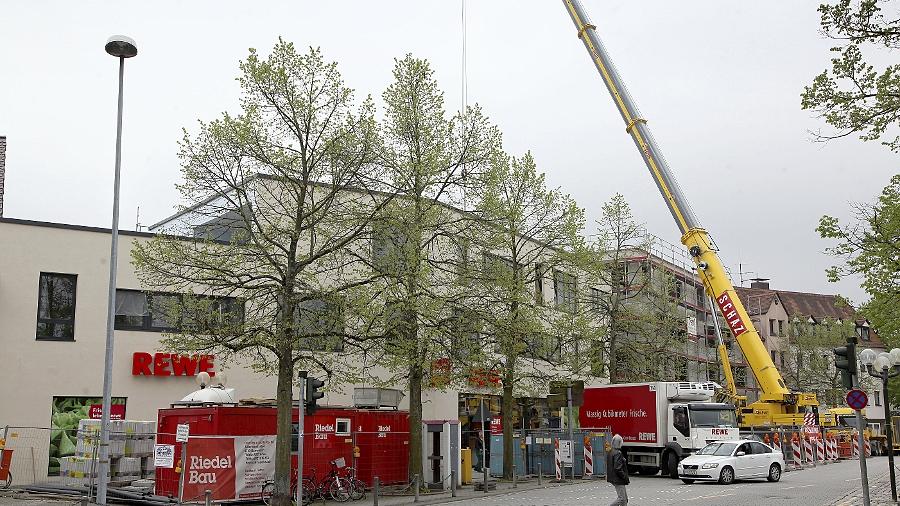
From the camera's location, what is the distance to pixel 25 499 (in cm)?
2350

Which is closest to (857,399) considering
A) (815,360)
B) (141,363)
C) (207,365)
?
(207,365)

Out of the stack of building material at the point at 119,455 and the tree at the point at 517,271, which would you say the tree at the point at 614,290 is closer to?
the tree at the point at 517,271

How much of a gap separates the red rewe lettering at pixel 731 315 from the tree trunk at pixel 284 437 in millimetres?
19754

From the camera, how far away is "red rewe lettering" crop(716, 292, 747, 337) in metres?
35.3

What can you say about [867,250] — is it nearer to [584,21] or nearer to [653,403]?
[653,403]

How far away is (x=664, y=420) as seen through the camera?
113 ft

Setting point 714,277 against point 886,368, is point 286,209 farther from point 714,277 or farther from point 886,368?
point 714,277

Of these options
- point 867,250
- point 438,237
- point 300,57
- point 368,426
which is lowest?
point 368,426

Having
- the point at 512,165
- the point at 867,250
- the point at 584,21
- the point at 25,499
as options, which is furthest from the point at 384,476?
the point at 584,21

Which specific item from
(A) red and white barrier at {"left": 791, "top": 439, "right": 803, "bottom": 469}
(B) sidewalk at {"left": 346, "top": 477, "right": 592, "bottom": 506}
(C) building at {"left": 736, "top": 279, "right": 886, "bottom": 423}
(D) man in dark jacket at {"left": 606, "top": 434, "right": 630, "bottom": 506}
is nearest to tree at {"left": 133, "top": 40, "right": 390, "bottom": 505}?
(B) sidewalk at {"left": 346, "top": 477, "right": 592, "bottom": 506}

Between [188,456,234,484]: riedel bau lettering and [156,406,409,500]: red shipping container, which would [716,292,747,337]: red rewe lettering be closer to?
[156,406,409,500]: red shipping container

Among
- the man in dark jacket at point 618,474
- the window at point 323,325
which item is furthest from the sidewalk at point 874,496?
the window at point 323,325

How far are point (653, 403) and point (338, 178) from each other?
17956 millimetres

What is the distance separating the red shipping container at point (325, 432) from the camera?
23516mm
